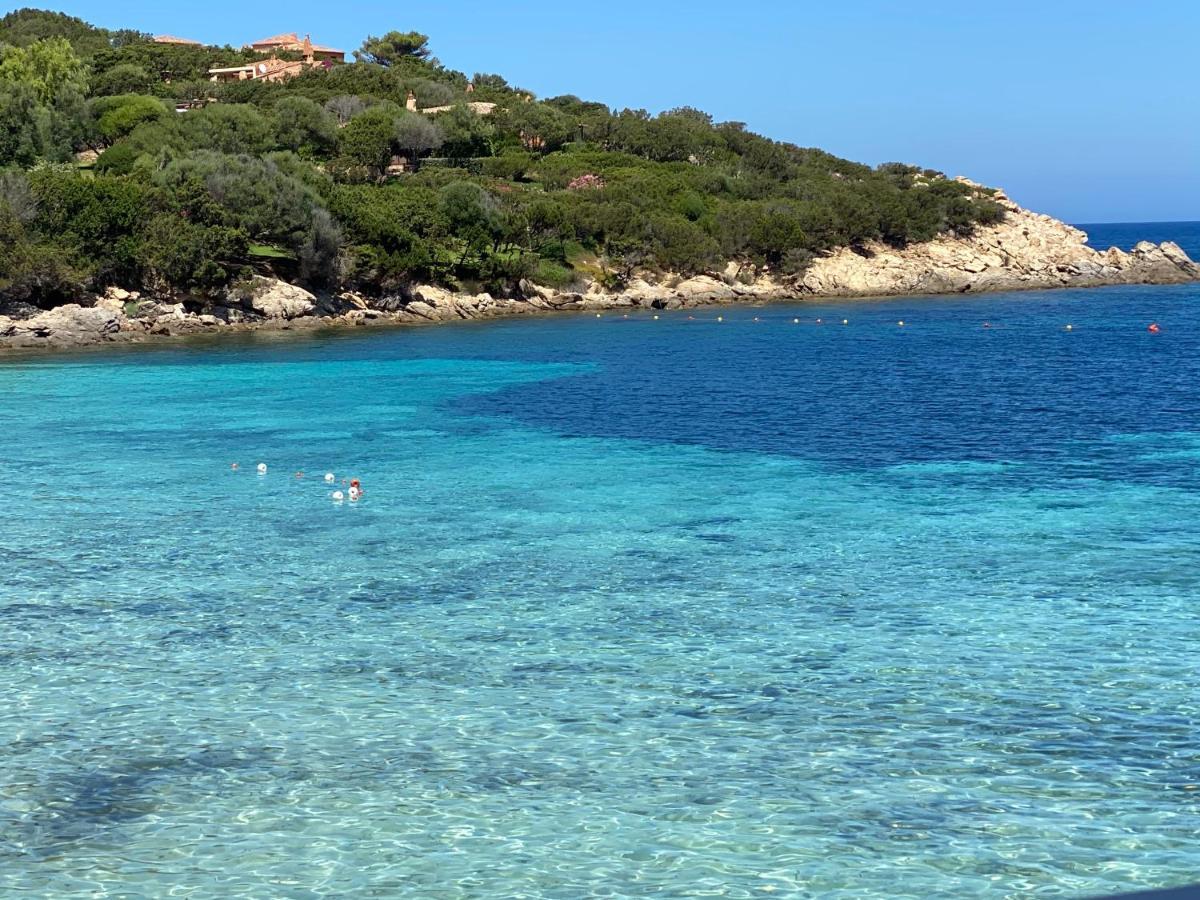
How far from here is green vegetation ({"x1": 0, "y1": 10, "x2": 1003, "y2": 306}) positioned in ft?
235

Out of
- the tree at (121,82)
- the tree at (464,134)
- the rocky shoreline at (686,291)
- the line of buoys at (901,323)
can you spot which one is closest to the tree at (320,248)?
the rocky shoreline at (686,291)

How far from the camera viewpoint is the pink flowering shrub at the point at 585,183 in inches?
4215

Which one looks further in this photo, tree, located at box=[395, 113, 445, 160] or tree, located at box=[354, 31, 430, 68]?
tree, located at box=[354, 31, 430, 68]

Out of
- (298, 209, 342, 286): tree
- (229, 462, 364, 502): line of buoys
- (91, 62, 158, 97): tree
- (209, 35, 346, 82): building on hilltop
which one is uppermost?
(209, 35, 346, 82): building on hilltop

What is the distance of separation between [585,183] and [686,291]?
18.3 meters

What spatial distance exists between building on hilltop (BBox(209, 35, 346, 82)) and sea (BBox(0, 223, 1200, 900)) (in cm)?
10957

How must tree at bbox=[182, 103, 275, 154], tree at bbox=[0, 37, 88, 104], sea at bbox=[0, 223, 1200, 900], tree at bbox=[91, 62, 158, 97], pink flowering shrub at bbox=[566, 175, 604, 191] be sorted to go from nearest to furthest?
sea at bbox=[0, 223, 1200, 900]
tree at bbox=[182, 103, 275, 154]
tree at bbox=[0, 37, 88, 104]
pink flowering shrub at bbox=[566, 175, 604, 191]
tree at bbox=[91, 62, 158, 97]

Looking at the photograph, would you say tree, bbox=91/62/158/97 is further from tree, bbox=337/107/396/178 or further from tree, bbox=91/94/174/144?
tree, bbox=337/107/396/178

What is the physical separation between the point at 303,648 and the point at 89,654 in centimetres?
284

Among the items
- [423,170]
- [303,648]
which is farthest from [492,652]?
[423,170]

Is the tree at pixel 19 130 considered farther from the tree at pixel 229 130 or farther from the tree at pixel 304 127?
the tree at pixel 304 127

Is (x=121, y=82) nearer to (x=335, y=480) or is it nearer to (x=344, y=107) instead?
(x=344, y=107)

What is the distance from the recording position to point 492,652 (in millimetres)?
17422

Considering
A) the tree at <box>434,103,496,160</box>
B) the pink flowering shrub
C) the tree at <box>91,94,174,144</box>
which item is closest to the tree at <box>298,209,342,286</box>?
the tree at <box>91,94,174,144</box>
